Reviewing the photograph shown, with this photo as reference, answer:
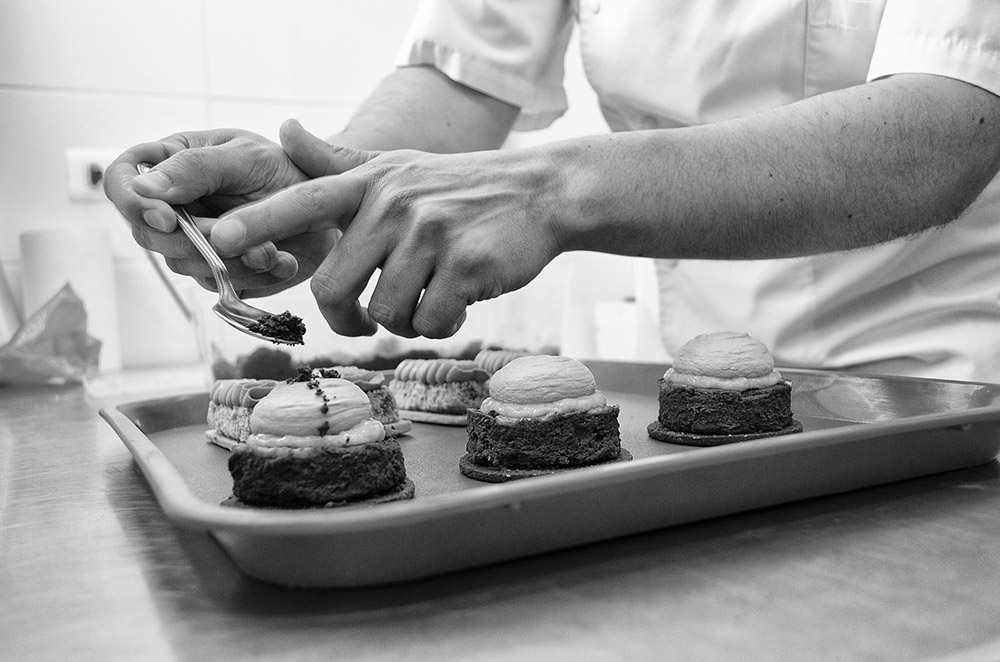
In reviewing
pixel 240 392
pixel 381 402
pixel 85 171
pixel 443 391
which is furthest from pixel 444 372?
pixel 85 171

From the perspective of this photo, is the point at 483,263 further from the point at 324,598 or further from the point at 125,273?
the point at 125,273

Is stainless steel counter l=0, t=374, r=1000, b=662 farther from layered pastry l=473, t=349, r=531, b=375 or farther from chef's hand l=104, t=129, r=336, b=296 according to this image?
layered pastry l=473, t=349, r=531, b=375

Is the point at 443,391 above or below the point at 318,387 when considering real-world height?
below

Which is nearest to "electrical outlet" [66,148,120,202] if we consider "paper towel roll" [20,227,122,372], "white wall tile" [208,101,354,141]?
"paper towel roll" [20,227,122,372]

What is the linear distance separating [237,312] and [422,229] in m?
0.32

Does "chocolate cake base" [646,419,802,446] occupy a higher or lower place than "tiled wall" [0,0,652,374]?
lower

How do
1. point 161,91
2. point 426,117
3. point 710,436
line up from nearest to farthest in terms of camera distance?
1. point 710,436
2. point 426,117
3. point 161,91

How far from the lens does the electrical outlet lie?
256 cm

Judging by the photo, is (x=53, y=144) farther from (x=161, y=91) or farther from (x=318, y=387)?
(x=318, y=387)

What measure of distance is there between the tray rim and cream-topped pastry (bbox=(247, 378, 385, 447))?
0.36 ft

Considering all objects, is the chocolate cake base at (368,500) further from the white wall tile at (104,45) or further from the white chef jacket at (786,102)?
the white wall tile at (104,45)

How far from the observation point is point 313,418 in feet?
3.05

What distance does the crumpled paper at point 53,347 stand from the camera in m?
2.32

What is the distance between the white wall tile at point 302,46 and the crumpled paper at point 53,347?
0.84 m
